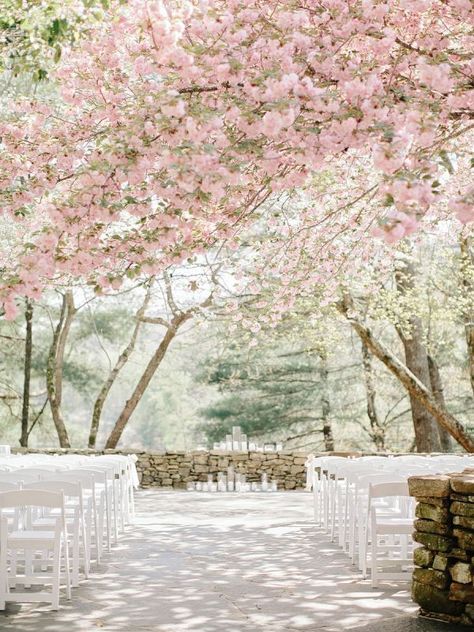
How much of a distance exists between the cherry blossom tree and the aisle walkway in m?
2.24

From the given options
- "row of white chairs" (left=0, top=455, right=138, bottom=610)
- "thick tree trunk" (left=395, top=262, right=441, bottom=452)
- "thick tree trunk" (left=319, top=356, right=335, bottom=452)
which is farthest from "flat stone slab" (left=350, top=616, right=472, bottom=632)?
"thick tree trunk" (left=319, top=356, right=335, bottom=452)

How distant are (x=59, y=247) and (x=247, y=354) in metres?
17.2

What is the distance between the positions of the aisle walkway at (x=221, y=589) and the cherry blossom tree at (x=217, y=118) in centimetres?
224

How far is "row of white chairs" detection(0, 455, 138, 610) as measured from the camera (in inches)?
227

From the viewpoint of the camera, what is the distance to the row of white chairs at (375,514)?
6.51m

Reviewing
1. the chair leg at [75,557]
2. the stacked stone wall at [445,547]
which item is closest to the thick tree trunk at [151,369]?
the chair leg at [75,557]

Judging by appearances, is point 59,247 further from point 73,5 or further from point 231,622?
point 231,622

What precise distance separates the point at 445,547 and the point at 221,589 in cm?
185

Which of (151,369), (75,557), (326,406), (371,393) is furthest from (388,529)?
(326,406)

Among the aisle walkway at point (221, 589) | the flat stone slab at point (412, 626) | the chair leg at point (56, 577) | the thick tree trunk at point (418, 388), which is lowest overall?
the flat stone slab at point (412, 626)

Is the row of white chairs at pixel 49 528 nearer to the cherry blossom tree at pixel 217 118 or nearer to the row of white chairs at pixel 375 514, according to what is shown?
the cherry blossom tree at pixel 217 118

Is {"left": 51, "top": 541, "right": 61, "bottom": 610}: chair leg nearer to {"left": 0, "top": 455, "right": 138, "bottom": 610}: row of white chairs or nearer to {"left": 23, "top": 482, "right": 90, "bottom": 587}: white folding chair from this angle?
{"left": 0, "top": 455, "right": 138, "bottom": 610}: row of white chairs

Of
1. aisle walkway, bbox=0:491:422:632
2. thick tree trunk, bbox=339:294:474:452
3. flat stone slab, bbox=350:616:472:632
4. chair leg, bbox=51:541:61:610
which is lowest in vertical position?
flat stone slab, bbox=350:616:472:632

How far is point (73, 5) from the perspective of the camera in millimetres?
4984
